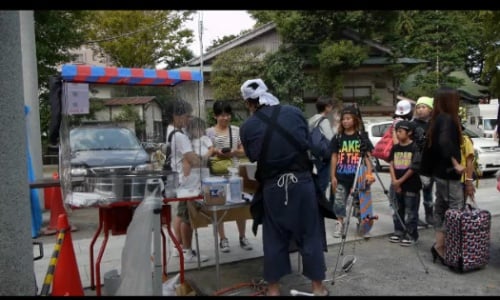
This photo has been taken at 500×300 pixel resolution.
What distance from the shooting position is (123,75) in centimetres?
417

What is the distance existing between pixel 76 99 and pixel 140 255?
2008 mm

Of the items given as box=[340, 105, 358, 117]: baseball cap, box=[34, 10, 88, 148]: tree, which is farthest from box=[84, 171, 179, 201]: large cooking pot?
box=[34, 10, 88, 148]: tree

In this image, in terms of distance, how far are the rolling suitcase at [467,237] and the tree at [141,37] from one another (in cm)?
1603

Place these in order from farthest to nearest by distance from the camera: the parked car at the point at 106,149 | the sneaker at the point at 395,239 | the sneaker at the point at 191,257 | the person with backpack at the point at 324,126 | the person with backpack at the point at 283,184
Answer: the parked car at the point at 106,149 < the person with backpack at the point at 324,126 < the sneaker at the point at 395,239 < the sneaker at the point at 191,257 < the person with backpack at the point at 283,184

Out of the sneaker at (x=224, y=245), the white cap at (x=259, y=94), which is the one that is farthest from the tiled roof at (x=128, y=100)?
the sneaker at (x=224, y=245)

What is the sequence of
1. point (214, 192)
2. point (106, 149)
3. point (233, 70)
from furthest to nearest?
1. point (233, 70)
2. point (106, 149)
3. point (214, 192)

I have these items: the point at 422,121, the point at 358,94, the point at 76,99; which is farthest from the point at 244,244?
the point at 358,94

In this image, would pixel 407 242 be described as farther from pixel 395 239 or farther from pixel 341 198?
pixel 341 198

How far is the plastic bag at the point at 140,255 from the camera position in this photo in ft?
9.75

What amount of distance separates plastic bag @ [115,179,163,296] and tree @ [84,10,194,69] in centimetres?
1647

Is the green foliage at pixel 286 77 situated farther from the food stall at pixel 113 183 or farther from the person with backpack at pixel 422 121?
the food stall at pixel 113 183

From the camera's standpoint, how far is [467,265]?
4301mm

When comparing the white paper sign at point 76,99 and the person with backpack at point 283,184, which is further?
the white paper sign at point 76,99

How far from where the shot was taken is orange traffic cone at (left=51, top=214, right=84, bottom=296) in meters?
3.63
